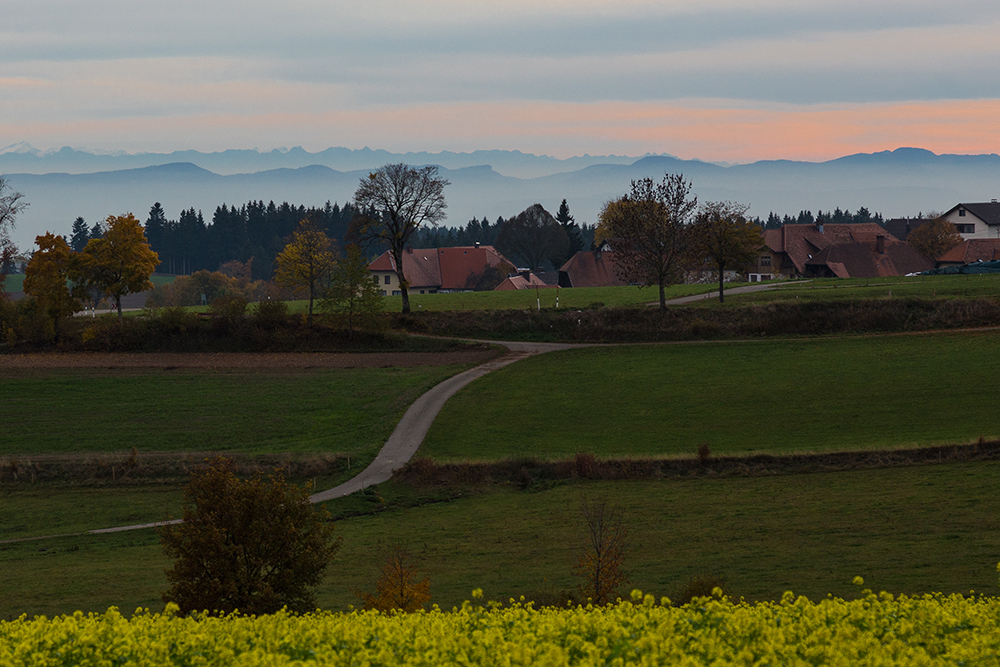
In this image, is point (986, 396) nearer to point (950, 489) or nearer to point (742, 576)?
point (950, 489)

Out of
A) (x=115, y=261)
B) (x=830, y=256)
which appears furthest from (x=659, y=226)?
(x=830, y=256)

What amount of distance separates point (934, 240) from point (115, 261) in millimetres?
105131

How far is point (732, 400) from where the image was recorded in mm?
49656

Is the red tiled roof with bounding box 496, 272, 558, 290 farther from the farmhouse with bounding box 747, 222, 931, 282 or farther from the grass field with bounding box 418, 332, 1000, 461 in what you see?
the grass field with bounding box 418, 332, 1000, 461

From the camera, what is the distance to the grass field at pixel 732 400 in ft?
138

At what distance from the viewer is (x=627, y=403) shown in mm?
50562

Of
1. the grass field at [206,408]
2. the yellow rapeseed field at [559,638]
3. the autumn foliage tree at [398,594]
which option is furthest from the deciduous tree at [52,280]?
the yellow rapeseed field at [559,638]

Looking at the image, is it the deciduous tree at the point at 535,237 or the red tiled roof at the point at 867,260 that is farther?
the deciduous tree at the point at 535,237

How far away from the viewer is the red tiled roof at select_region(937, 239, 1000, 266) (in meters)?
109

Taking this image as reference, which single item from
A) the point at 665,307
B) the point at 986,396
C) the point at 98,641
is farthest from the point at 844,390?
the point at 98,641

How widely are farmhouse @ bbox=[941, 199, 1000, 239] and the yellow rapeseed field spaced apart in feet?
448

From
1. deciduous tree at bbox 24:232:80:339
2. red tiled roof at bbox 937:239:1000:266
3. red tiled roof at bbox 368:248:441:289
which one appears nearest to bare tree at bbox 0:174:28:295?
deciduous tree at bbox 24:232:80:339

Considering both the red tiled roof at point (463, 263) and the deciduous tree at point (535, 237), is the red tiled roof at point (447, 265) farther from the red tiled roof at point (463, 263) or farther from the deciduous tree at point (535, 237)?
the deciduous tree at point (535, 237)

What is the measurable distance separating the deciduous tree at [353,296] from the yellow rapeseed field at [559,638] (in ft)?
192
